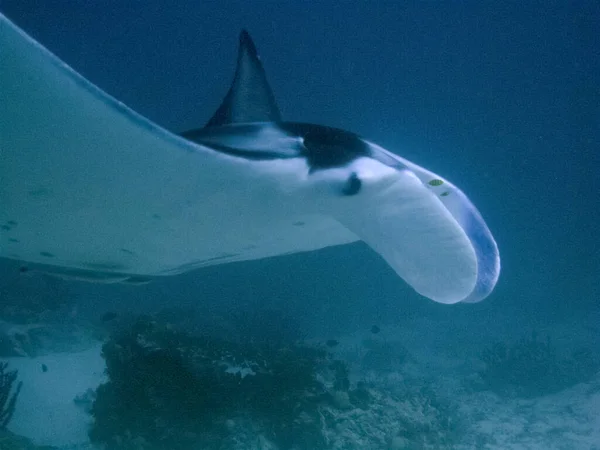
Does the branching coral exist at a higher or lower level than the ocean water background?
lower

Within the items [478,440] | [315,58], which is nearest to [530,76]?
[315,58]

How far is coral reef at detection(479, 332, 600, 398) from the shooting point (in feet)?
28.6

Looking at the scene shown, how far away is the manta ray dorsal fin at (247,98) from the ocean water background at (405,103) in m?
13.1

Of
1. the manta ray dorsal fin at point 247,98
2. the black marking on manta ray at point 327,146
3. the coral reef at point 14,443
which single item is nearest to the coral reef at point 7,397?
the coral reef at point 14,443

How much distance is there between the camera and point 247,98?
360 centimetres

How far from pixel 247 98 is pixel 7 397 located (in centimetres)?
590

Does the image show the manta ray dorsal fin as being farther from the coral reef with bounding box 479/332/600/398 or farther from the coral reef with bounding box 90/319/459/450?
the coral reef with bounding box 479/332/600/398

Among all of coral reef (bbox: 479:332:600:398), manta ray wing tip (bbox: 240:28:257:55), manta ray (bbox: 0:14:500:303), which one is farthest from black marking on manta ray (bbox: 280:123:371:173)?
coral reef (bbox: 479:332:600:398)

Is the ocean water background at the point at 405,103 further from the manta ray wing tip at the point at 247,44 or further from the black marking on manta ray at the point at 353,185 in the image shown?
the black marking on manta ray at the point at 353,185

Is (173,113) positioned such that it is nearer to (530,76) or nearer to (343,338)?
(343,338)

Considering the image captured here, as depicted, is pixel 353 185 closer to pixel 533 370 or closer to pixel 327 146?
pixel 327 146

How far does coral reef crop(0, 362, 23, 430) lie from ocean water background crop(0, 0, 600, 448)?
9300 millimetres

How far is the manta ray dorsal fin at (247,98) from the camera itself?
3.51 meters

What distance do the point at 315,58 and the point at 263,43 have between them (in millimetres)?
3384
